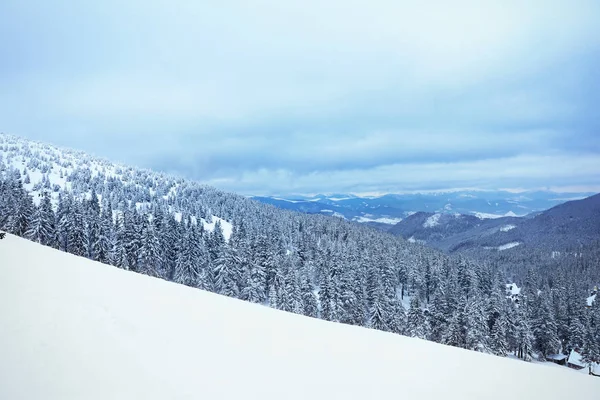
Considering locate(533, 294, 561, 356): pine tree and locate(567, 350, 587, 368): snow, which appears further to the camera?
locate(533, 294, 561, 356): pine tree

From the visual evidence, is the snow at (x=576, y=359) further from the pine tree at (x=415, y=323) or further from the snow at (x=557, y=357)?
the pine tree at (x=415, y=323)

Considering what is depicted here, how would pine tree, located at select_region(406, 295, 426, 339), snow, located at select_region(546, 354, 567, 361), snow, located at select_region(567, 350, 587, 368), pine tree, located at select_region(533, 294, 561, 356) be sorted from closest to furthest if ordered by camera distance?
pine tree, located at select_region(406, 295, 426, 339), snow, located at select_region(567, 350, 587, 368), pine tree, located at select_region(533, 294, 561, 356), snow, located at select_region(546, 354, 567, 361)

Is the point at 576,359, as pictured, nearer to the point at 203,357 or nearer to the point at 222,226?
the point at 203,357

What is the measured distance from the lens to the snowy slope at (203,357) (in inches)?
202

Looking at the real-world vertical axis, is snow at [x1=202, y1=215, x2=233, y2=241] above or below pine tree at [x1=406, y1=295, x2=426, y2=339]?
above

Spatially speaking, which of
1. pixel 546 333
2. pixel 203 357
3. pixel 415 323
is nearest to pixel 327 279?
pixel 415 323

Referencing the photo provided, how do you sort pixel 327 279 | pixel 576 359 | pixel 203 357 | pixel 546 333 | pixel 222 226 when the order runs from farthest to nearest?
pixel 222 226 → pixel 546 333 → pixel 576 359 → pixel 327 279 → pixel 203 357

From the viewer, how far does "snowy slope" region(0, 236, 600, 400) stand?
513 cm

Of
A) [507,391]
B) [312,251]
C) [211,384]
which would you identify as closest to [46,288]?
[211,384]

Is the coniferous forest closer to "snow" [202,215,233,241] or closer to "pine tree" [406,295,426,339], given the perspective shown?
"pine tree" [406,295,426,339]

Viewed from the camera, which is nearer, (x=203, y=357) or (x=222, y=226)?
(x=203, y=357)

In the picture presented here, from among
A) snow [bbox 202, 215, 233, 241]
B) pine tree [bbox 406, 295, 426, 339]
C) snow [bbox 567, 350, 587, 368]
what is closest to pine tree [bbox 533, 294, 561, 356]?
snow [bbox 567, 350, 587, 368]

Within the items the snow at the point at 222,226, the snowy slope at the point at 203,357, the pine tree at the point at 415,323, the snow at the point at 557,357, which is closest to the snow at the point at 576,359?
the snow at the point at 557,357

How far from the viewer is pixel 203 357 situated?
20.9ft
